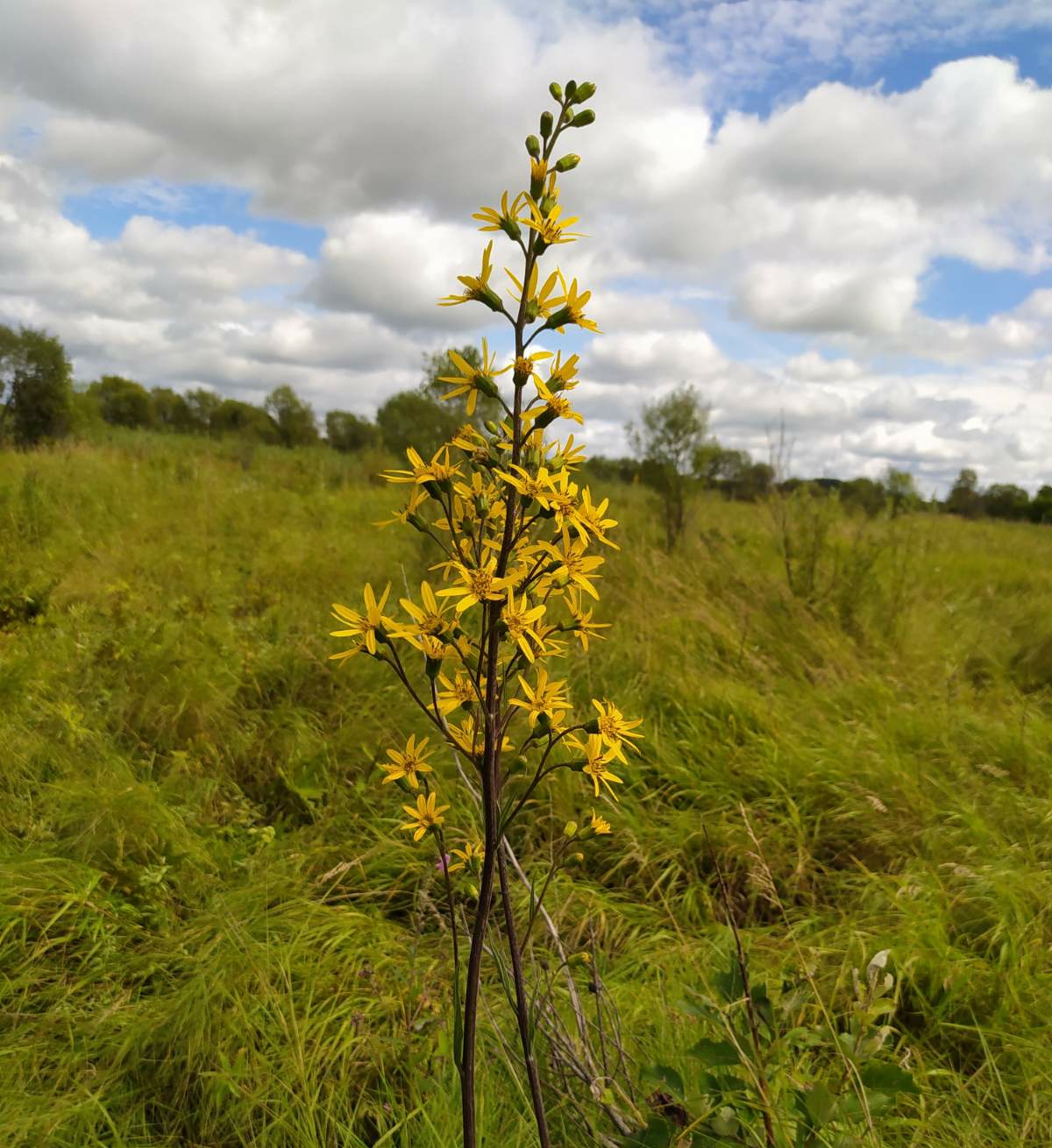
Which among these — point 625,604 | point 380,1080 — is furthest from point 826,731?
point 380,1080

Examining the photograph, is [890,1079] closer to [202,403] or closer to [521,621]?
[521,621]

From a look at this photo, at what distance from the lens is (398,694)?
3.48 meters

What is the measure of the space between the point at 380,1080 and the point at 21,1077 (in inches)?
34.6

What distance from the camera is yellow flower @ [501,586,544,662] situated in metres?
1.07

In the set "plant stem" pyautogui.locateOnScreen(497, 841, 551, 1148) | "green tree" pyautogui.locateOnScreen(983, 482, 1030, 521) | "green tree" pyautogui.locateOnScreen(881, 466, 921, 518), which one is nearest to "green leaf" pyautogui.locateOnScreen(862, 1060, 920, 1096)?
"plant stem" pyautogui.locateOnScreen(497, 841, 551, 1148)

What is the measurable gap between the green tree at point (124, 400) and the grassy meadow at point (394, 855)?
153ft

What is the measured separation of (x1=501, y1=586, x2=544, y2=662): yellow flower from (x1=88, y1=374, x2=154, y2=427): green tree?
49.7 metres

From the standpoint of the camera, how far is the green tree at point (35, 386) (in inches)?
560

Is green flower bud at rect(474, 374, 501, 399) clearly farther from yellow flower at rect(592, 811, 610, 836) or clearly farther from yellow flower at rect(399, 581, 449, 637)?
yellow flower at rect(592, 811, 610, 836)

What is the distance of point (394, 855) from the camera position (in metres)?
2.63

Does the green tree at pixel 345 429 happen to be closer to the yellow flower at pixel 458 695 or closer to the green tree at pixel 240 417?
the green tree at pixel 240 417

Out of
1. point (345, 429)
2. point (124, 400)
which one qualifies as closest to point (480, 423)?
point (345, 429)

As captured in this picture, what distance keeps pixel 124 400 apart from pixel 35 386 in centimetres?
3766

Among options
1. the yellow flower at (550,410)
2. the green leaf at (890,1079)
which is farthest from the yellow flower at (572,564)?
the green leaf at (890,1079)
